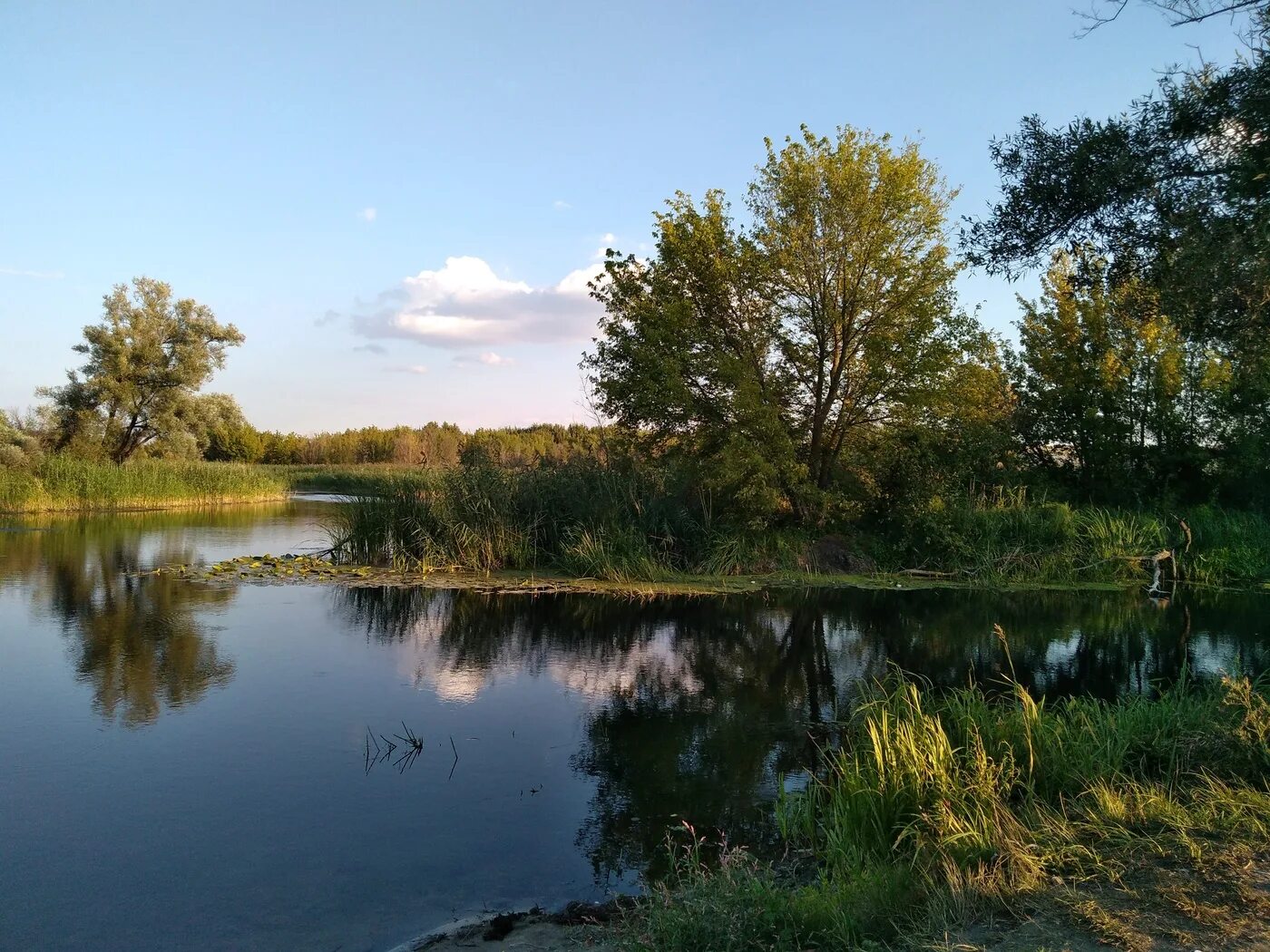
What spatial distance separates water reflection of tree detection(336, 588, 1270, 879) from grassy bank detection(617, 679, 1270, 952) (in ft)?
2.30

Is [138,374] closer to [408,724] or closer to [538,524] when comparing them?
[538,524]

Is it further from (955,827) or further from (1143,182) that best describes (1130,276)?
(955,827)

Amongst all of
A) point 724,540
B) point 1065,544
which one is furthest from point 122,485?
point 1065,544

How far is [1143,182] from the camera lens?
21.8 ft

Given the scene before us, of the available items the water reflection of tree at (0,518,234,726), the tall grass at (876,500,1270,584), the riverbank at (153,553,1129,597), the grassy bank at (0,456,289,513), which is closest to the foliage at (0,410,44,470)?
the grassy bank at (0,456,289,513)

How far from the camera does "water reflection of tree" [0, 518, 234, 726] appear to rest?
350 inches

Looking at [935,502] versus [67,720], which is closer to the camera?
[67,720]

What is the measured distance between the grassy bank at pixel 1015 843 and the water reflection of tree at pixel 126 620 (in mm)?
6155

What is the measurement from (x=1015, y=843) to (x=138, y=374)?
39718 mm

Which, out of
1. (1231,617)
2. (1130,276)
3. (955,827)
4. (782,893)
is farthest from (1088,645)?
(782,893)

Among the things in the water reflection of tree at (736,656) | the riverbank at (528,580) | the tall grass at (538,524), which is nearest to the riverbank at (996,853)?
the water reflection of tree at (736,656)

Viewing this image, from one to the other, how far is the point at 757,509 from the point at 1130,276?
11.4 meters

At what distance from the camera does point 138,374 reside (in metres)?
36.4

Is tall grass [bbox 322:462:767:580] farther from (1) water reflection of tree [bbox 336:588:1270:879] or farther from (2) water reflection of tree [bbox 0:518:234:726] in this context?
(2) water reflection of tree [bbox 0:518:234:726]
